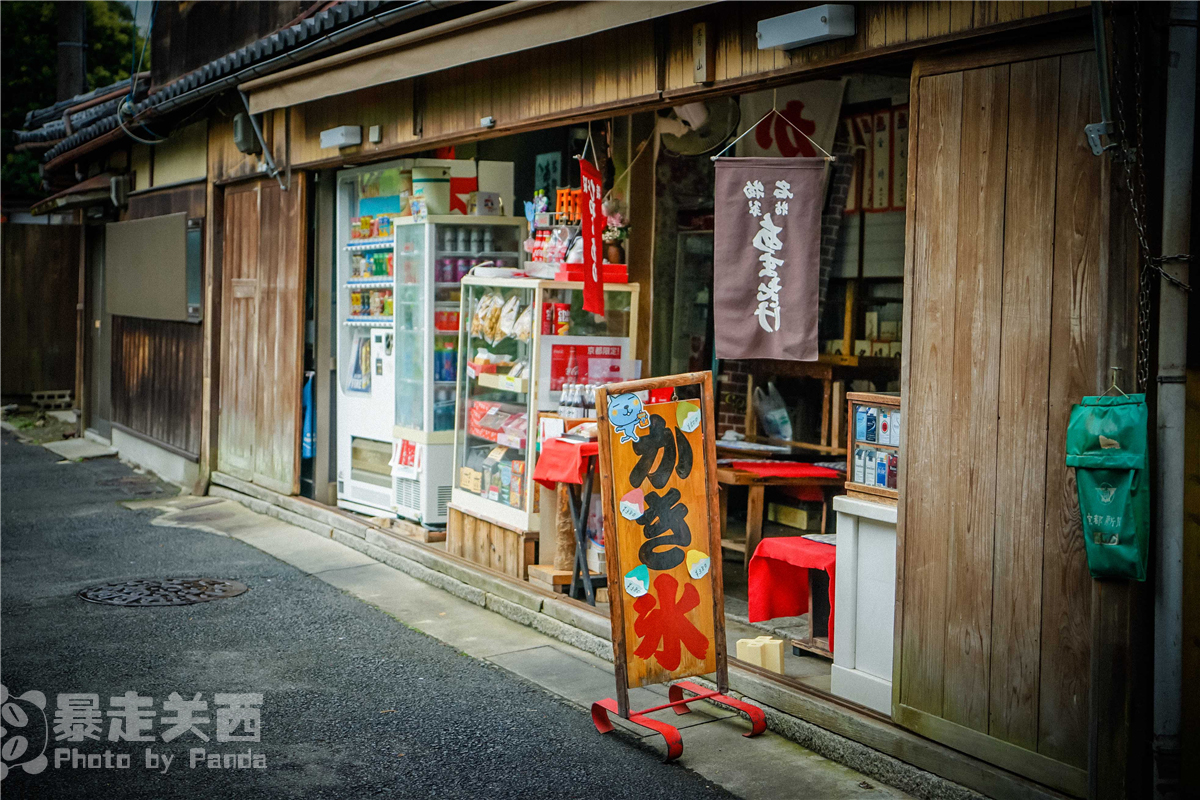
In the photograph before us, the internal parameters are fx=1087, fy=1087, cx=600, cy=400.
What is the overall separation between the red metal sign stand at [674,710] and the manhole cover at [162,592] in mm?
3726

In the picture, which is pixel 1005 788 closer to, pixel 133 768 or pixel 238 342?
pixel 133 768

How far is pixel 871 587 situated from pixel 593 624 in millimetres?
2121

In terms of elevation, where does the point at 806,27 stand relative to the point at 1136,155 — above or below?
above

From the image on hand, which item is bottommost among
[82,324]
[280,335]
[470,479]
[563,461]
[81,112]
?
[470,479]

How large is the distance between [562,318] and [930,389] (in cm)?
357

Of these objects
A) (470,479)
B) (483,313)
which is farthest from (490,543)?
(483,313)

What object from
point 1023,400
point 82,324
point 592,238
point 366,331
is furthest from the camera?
point 82,324

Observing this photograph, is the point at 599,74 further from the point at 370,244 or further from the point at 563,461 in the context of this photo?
the point at 370,244

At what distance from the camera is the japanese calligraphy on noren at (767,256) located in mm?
6195

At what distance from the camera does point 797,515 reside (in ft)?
29.1

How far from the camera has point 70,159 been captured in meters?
16.1

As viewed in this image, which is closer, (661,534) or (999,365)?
(999,365)

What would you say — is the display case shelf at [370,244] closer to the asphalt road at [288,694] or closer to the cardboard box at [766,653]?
the asphalt road at [288,694]

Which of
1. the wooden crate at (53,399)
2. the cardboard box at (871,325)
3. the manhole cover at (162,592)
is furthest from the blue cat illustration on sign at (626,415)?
the wooden crate at (53,399)
